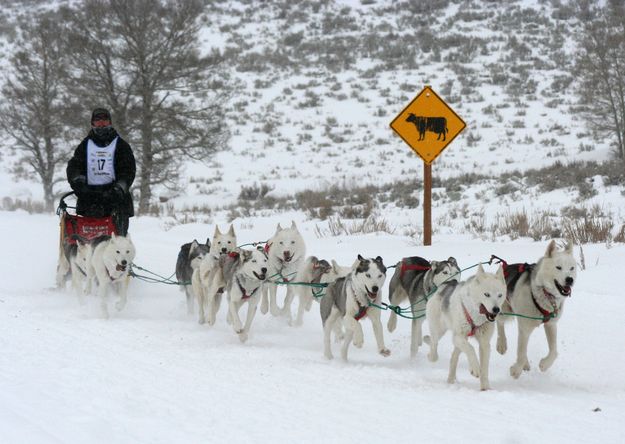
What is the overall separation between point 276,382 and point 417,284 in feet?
5.63

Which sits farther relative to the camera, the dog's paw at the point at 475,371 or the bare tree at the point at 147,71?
the bare tree at the point at 147,71

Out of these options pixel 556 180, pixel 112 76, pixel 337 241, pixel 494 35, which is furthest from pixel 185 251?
pixel 494 35

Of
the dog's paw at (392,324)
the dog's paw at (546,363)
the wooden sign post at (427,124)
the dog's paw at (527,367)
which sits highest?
the wooden sign post at (427,124)

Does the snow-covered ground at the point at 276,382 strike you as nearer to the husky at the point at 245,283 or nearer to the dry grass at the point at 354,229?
the husky at the point at 245,283

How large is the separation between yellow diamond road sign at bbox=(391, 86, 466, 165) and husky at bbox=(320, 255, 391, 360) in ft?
11.3

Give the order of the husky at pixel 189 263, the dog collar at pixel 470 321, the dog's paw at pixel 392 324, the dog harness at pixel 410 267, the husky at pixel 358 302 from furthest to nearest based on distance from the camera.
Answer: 1. the husky at pixel 189 263
2. the dog's paw at pixel 392 324
3. the dog harness at pixel 410 267
4. the husky at pixel 358 302
5. the dog collar at pixel 470 321

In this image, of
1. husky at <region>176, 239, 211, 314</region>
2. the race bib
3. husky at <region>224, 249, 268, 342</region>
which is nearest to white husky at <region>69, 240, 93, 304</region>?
the race bib

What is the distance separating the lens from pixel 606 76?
1675 centimetres

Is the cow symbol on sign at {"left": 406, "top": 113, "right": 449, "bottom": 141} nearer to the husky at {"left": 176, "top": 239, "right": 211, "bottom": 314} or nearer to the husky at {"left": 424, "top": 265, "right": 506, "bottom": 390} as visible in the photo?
the husky at {"left": 176, "top": 239, "right": 211, "bottom": 314}

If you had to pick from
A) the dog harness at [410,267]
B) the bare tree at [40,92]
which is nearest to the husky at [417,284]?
the dog harness at [410,267]

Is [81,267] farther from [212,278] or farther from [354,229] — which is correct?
[354,229]

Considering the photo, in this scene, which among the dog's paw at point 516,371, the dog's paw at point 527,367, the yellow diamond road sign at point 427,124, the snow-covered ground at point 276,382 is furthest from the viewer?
the yellow diamond road sign at point 427,124

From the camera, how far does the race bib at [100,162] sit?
7.43 meters

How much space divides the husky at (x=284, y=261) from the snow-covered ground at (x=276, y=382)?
0.62ft
